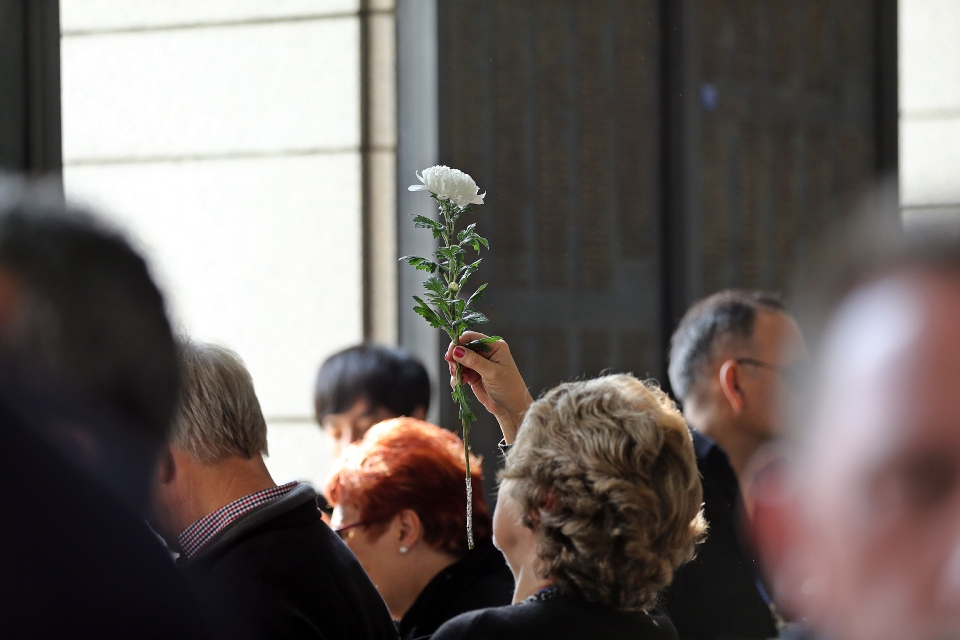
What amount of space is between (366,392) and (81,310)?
321 cm

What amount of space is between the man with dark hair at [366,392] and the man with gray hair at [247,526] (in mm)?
1573

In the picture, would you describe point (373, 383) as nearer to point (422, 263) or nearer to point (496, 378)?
point (496, 378)

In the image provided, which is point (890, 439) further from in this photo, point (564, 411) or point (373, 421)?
point (373, 421)

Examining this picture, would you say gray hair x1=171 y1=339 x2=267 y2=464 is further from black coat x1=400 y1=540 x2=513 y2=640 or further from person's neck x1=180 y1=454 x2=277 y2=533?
black coat x1=400 y1=540 x2=513 y2=640

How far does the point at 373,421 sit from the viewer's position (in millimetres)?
4047

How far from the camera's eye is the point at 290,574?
7.14ft

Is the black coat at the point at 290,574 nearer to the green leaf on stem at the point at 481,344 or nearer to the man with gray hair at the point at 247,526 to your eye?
the man with gray hair at the point at 247,526

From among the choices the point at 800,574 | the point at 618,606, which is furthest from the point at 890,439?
the point at 618,606

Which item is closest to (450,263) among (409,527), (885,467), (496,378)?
(496,378)

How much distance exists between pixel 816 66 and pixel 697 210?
121 cm

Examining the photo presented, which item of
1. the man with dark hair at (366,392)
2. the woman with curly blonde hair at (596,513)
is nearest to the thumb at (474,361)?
the woman with curly blonde hair at (596,513)

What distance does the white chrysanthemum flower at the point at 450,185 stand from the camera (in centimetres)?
224

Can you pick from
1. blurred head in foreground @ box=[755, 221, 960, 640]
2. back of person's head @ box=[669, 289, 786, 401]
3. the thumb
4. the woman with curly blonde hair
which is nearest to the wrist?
the thumb

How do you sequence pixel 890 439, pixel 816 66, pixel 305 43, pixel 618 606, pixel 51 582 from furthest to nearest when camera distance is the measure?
pixel 816 66, pixel 305 43, pixel 618 606, pixel 51 582, pixel 890 439
